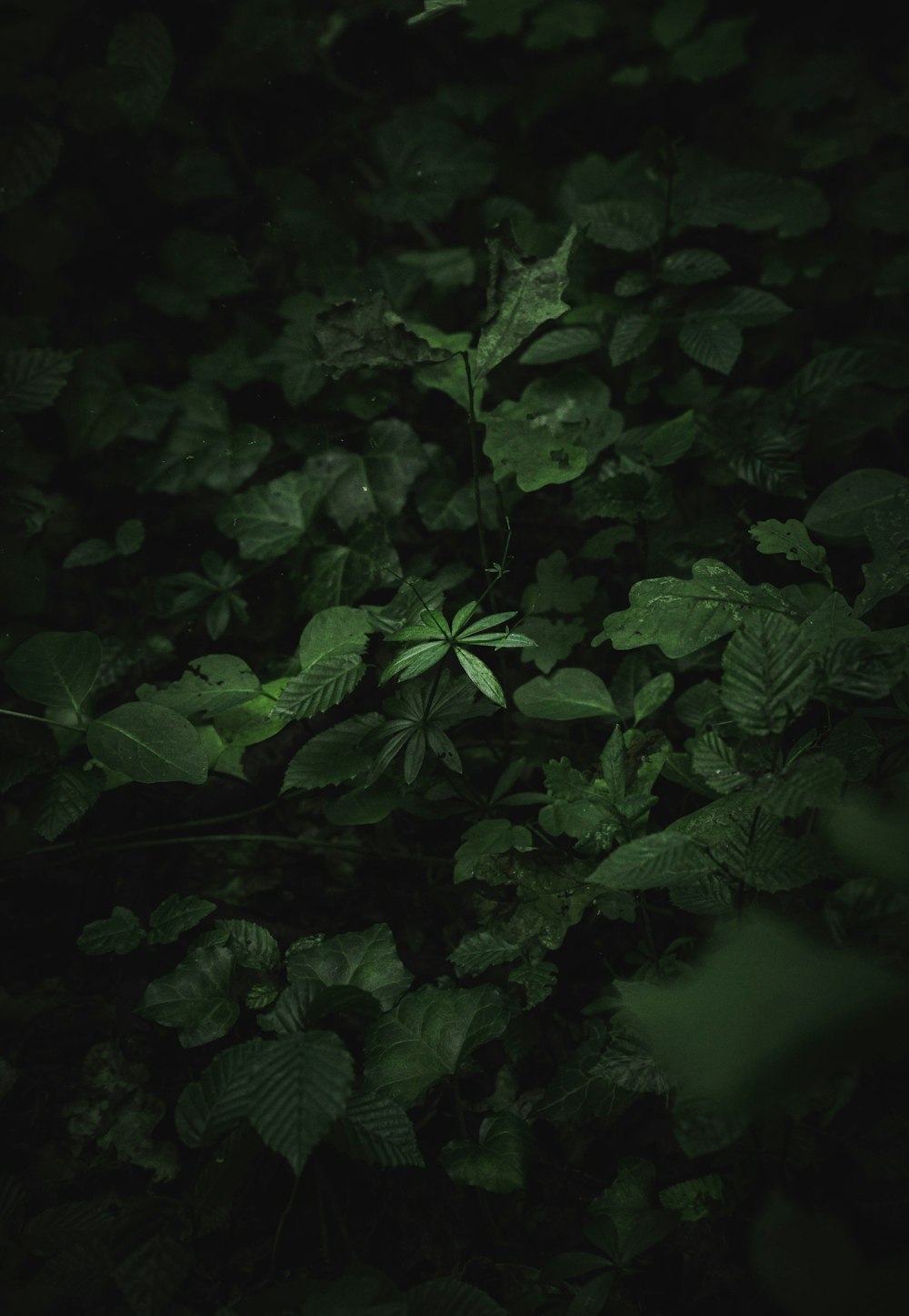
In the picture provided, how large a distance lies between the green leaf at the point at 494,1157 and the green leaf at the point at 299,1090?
339 millimetres

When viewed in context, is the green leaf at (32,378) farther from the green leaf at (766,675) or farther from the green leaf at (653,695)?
the green leaf at (766,675)

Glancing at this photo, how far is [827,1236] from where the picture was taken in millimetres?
1046

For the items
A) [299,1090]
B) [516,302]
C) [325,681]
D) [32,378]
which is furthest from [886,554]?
[32,378]

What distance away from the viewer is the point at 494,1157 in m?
1.45

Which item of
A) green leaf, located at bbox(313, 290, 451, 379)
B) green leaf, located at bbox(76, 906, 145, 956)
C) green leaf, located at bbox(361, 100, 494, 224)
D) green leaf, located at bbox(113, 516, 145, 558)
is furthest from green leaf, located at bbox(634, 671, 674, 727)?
green leaf, located at bbox(361, 100, 494, 224)

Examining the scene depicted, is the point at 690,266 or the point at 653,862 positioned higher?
the point at 690,266

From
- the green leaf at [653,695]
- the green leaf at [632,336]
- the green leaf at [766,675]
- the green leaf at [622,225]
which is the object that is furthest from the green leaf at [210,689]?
the green leaf at [622,225]

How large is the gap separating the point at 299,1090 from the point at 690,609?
1.03m

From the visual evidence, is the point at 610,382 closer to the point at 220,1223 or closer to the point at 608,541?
the point at 608,541

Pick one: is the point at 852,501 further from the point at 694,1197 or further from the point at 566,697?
the point at 694,1197

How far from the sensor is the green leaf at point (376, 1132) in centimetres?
133

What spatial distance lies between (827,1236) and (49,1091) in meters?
1.52

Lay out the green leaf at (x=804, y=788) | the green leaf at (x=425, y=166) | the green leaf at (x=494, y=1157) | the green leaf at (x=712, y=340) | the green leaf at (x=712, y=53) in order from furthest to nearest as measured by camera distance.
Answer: the green leaf at (x=712, y=53) < the green leaf at (x=425, y=166) < the green leaf at (x=712, y=340) < the green leaf at (x=494, y=1157) < the green leaf at (x=804, y=788)

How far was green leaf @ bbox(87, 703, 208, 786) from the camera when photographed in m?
1.66
